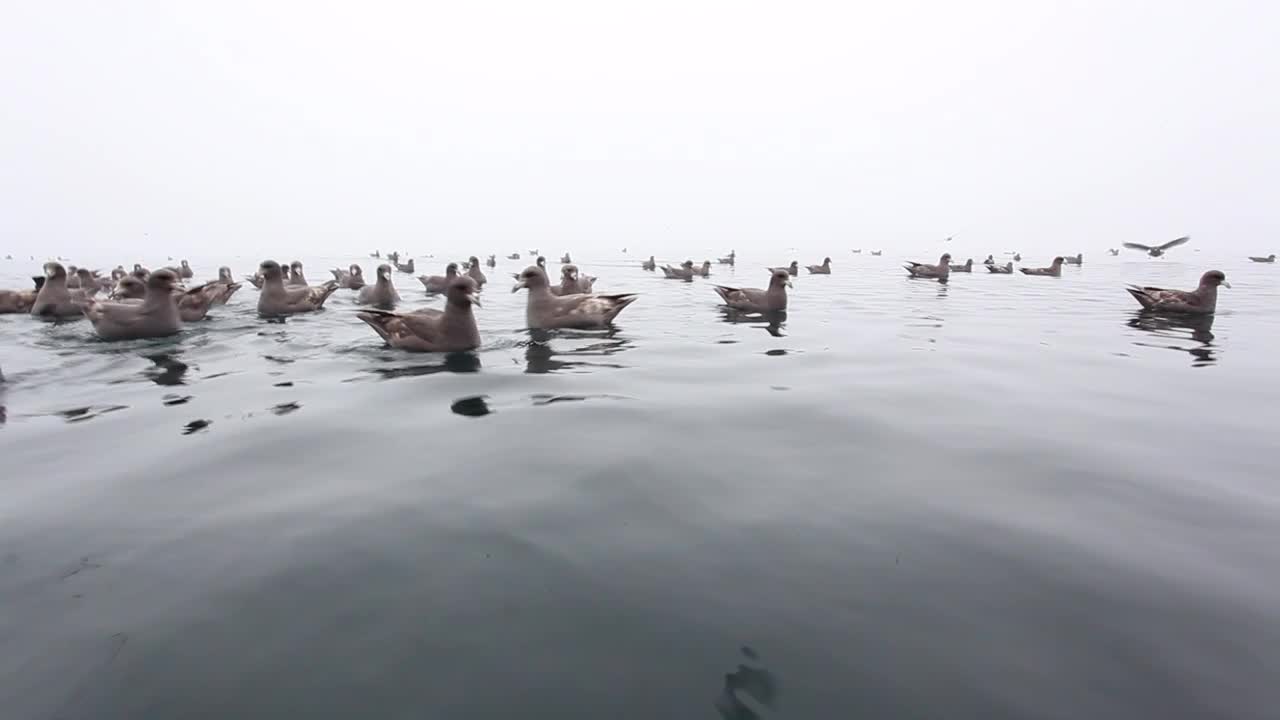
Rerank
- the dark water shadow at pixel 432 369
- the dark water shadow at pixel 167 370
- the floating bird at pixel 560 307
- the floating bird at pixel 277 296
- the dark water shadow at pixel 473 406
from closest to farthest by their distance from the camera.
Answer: the dark water shadow at pixel 473 406 → the dark water shadow at pixel 167 370 → the dark water shadow at pixel 432 369 → the floating bird at pixel 560 307 → the floating bird at pixel 277 296

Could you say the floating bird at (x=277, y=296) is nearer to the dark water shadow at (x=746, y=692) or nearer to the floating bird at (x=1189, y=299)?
the dark water shadow at (x=746, y=692)

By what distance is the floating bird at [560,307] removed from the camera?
44.4 feet

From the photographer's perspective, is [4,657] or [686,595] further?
[686,595]

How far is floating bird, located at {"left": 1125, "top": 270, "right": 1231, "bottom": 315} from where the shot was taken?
1603 cm

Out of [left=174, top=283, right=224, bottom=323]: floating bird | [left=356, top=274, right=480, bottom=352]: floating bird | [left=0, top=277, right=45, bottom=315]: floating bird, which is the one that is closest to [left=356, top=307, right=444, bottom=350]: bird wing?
[left=356, top=274, right=480, bottom=352]: floating bird

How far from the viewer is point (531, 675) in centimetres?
291

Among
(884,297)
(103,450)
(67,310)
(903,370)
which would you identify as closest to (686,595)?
(103,450)

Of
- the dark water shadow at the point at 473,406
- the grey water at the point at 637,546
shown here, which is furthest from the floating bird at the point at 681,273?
the dark water shadow at the point at 473,406

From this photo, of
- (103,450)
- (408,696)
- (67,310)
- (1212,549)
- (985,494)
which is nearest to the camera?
(408,696)

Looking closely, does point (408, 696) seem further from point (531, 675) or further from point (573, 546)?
point (573, 546)

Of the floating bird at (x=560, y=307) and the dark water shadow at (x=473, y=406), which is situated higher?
the floating bird at (x=560, y=307)

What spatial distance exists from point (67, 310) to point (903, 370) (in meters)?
19.3

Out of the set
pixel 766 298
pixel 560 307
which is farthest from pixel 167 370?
pixel 766 298

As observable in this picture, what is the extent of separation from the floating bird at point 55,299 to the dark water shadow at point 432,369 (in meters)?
11.6
